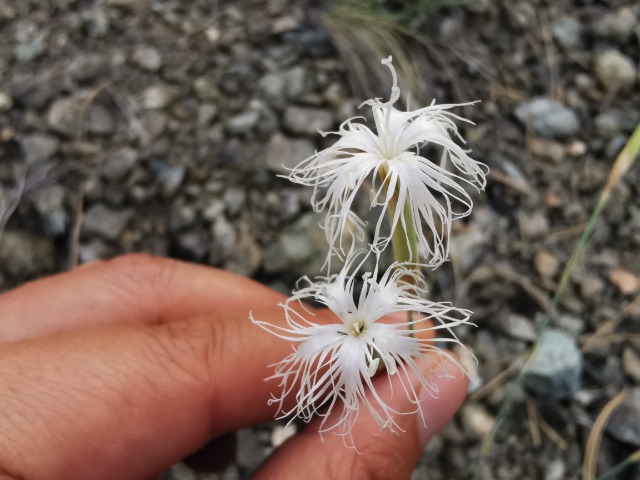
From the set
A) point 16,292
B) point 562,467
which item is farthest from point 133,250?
point 562,467

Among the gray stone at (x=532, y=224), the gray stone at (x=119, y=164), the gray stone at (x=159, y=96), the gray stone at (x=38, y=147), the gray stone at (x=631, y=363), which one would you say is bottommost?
the gray stone at (x=631, y=363)

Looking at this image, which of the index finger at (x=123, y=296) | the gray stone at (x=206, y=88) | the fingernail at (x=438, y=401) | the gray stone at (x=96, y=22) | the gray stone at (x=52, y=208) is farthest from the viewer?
the gray stone at (x=96, y=22)

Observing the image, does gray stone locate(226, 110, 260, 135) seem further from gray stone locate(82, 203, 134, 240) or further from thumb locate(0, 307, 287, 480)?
thumb locate(0, 307, 287, 480)

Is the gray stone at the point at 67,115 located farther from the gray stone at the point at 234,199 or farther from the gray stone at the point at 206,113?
the gray stone at the point at 234,199

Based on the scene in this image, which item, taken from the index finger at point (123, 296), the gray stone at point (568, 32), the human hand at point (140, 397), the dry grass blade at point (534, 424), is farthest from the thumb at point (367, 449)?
the gray stone at point (568, 32)

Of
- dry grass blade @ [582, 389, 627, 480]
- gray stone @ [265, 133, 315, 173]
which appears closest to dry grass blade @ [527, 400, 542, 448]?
dry grass blade @ [582, 389, 627, 480]

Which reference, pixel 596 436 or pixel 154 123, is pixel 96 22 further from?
pixel 596 436
